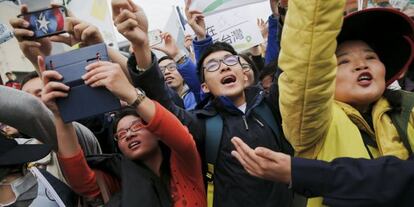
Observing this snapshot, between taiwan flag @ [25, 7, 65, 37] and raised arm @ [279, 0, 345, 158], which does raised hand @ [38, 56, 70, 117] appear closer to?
taiwan flag @ [25, 7, 65, 37]

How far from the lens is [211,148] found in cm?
194

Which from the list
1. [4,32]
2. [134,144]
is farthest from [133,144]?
[4,32]

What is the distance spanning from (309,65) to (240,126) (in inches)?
33.8

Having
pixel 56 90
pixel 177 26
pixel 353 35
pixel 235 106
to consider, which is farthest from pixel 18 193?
pixel 177 26

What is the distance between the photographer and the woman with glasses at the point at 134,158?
157 centimetres

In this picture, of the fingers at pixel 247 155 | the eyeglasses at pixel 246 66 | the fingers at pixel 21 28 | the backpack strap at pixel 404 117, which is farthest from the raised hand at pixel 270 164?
the eyeglasses at pixel 246 66

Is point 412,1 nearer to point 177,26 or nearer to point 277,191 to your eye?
point 277,191

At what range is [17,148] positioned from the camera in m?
1.54

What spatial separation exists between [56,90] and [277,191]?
1.13 meters

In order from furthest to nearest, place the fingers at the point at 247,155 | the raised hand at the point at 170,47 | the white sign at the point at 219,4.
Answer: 1. the raised hand at the point at 170,47
2. the white sign at the point at 219,4
3. the fingers at the point at 247,155

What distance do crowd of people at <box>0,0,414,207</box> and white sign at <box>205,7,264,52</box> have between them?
3.98 ft

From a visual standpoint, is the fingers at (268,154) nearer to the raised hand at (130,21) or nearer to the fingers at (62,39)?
the raised hand at (130,21)

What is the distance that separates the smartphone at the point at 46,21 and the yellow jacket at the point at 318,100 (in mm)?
1013

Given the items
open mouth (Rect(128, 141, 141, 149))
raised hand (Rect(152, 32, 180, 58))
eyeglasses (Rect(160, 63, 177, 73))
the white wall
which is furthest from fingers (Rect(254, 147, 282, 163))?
the white wall
